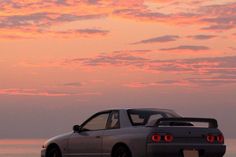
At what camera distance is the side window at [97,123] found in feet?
69.7

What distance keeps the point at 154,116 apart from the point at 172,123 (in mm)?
667

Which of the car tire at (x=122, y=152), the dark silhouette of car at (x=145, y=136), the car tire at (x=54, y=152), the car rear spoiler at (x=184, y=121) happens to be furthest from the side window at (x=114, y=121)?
the car tire at (x=54, y=152)

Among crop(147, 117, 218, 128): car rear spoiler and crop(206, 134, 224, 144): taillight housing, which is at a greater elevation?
crop(147, 117, 218, 128): car rear spoiler

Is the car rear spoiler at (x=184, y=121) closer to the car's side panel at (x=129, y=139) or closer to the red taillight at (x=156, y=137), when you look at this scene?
the red taillight at (x=156, y=137)

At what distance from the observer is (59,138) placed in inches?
900

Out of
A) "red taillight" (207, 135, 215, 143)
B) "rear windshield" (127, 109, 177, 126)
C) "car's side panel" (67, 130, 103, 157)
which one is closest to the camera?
"red taillight" (207, 135, 215, 143)

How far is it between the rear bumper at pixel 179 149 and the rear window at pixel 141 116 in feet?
3.64

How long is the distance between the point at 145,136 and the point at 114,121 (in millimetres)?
1703

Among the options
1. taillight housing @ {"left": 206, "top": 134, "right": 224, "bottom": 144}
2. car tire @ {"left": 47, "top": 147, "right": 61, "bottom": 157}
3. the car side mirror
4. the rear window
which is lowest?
car tire @ {"left": 47, "top": 147, "right": 61, "bottom": 157}

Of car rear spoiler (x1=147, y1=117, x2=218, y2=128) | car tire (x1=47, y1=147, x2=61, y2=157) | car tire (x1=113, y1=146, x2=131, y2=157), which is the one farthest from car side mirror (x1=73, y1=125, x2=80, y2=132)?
car rear spoiler (x1=147, y1=117, x2=218, y2=128)

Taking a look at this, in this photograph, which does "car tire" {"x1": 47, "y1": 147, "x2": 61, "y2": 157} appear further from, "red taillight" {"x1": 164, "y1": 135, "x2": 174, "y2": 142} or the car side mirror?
→ "red taillight" {"x1": 164, "y1": 135, "x2": 174, "y2": 142}

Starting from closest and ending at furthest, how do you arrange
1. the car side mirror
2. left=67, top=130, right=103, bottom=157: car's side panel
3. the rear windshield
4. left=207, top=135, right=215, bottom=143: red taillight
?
left=207, top=135, right=215, bottom=143: red taillight
the rear windshield
left=67, top=130, right=103, bottom=157: car's side panel
the car side mirror

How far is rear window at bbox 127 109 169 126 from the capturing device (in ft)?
66.8

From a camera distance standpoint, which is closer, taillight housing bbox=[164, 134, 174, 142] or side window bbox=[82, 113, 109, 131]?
taillight housing bbox=[164, 134, 174, 142]
